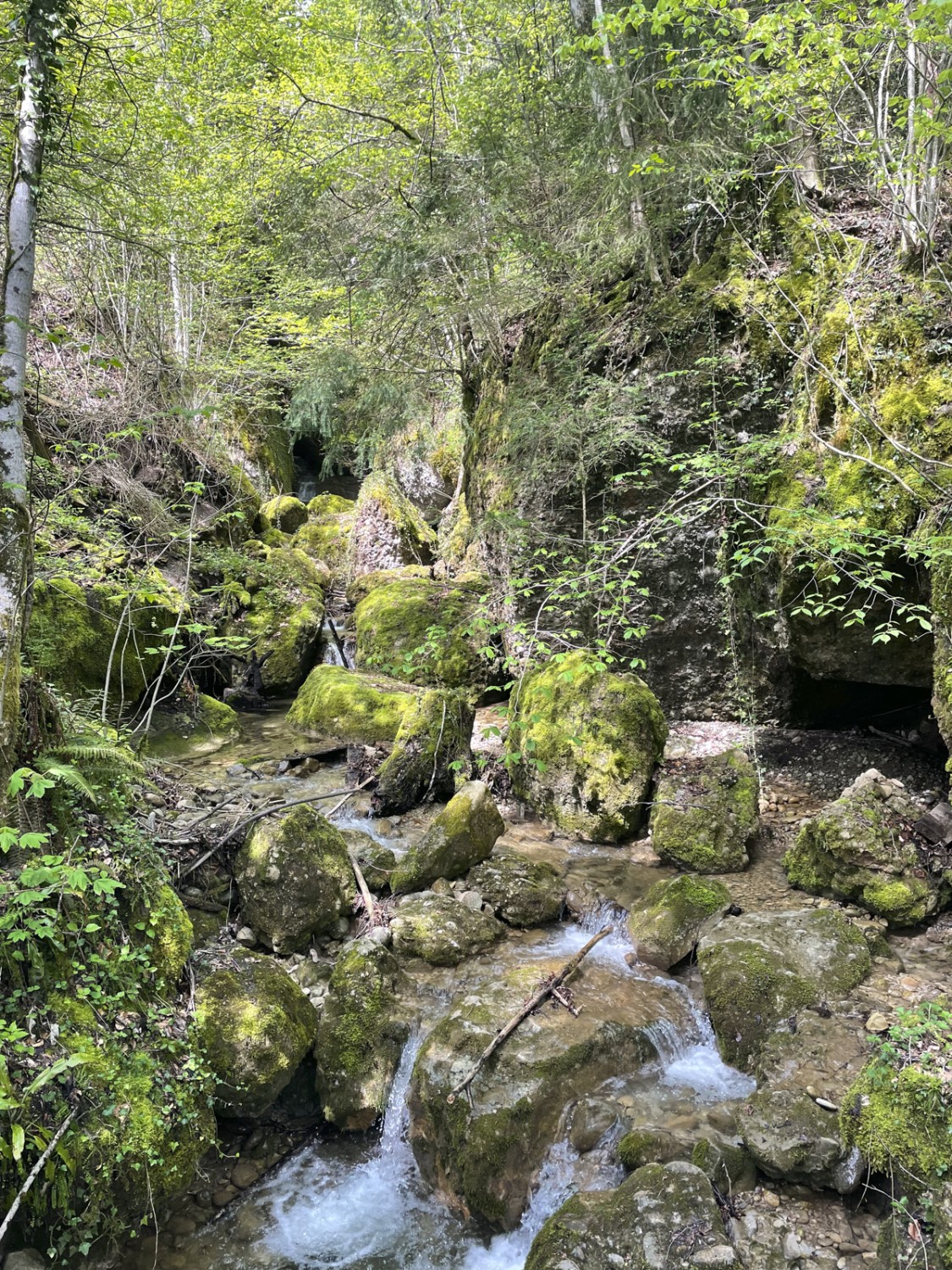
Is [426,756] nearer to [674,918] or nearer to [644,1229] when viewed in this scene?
[674,918]

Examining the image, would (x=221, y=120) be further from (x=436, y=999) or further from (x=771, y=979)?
(x=771, y=979)

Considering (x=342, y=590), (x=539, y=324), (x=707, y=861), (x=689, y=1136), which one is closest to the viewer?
(x=689, y=1136)

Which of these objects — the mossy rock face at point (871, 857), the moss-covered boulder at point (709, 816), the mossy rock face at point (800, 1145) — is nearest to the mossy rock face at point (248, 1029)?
the mossy rock face at point (800, 1145)

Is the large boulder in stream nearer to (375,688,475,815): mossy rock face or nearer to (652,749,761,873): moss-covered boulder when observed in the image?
(652,749,761,873): moss-covered boulder

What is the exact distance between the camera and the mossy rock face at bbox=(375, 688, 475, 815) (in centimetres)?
770

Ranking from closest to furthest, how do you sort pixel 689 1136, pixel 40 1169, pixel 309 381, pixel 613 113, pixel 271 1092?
pixel 40 1169 → pixel 689 1136 → pixel 271 1092 → pixel 613 113 → pixel 309 381

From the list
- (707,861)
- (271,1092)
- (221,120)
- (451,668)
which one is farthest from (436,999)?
(221,120)

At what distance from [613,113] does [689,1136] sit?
9.61 m

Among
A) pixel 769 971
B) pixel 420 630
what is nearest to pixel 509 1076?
pixel 769 971

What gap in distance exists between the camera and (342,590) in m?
16.0

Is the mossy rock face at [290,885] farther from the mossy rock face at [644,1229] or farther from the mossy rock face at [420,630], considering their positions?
the mossy rock face at [420,630]

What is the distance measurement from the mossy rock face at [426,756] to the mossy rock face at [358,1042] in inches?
115

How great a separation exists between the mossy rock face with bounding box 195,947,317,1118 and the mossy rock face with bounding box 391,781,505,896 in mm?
1594

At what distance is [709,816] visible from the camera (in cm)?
641
